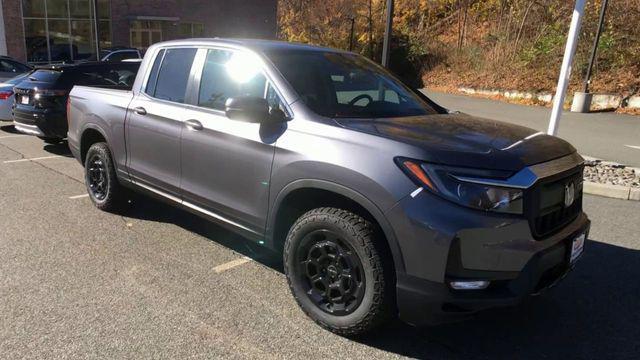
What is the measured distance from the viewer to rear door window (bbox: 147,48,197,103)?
439 cm

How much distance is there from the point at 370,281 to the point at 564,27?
19.5 m

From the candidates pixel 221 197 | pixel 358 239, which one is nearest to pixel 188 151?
pixel 221 197

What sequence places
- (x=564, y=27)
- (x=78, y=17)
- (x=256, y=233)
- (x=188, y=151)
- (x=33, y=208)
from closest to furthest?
(x=256, y=233) < (x=188, y=151) < (x=33, y=208) < (x=564, y=27) < (x=78, y=17)

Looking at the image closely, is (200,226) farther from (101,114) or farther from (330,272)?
(330,272)

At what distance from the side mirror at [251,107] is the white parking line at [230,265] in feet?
4.46

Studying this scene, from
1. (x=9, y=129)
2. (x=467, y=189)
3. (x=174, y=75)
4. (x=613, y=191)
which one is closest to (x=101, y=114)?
(x=174, y=75)

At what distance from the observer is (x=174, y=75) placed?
4.54m

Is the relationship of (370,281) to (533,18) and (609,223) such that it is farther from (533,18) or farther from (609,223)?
(533,18)

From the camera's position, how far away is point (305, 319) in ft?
11.3

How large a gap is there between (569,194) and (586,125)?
11.6 m

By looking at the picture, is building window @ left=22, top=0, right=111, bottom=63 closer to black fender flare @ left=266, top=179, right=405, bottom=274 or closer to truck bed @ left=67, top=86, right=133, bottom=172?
truck bed @ left=67, top=86, right=133, bottom=172

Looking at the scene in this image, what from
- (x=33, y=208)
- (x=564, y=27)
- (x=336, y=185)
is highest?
(x=564, y=27)

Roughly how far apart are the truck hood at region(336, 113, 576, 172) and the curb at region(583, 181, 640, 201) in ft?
13.0

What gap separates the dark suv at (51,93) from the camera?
8609 millimetres
